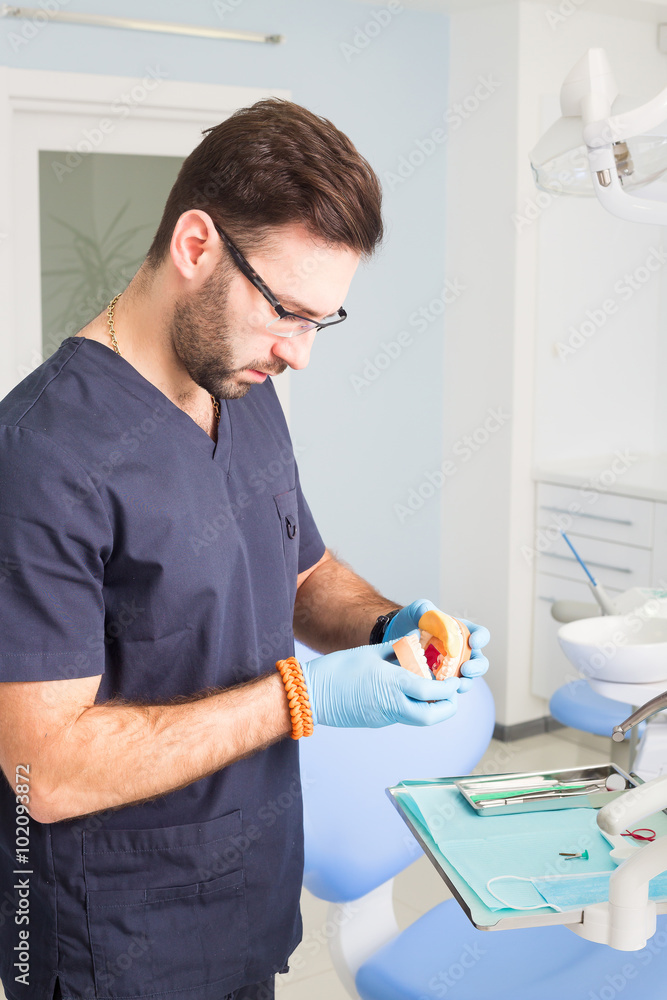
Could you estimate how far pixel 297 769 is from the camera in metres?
1.30

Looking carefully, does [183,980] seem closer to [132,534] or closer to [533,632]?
[132,534]

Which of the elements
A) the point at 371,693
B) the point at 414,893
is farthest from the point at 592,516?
the point at 371,693

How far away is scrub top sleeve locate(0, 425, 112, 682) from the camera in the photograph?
0.96m

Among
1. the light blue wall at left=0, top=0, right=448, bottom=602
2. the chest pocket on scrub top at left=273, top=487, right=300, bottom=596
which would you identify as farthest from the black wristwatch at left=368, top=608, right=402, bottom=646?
the light blue wall at left=0, top=0, right=448, bottom=602

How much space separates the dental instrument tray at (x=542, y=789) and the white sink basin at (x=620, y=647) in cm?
34

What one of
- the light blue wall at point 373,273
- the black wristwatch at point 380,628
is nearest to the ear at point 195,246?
the black wristwatch at point 380,628

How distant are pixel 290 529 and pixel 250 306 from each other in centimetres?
34

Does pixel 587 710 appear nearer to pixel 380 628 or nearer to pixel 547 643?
pixel 547 643

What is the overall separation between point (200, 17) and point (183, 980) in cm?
263

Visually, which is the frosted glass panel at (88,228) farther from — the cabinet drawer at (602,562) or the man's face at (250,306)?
the man's face at (250,306)

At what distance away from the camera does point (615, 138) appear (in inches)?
45.6

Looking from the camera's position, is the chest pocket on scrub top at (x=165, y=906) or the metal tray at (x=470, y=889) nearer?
the metal tray at (x=470, y=889)

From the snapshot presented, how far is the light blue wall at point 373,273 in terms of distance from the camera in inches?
118

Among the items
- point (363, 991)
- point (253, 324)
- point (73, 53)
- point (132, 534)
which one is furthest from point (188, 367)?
point (73, 53)
